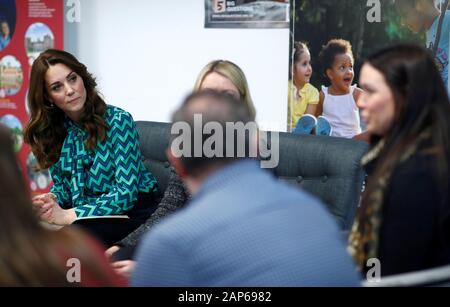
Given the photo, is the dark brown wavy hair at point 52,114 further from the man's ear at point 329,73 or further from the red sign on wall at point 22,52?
the red sign on wall at point 22,52

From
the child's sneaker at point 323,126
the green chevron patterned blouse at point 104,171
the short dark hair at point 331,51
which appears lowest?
the green chevron patterned blouse at point 104,171

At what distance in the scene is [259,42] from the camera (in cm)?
407

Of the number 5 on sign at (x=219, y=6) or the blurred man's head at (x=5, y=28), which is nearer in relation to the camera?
the number 5 on sign at (x=219, y=6)

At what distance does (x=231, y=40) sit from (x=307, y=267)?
2944 mm

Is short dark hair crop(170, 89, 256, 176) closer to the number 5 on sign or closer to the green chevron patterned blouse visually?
the green chevron patterned blouse

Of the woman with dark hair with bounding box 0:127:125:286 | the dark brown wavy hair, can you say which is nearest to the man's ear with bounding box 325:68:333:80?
the dark brown wavy hair

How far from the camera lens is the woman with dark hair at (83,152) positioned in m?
3.07

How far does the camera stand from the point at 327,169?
301 cm

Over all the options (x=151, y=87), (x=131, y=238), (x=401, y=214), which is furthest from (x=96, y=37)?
(x=401, y=214)

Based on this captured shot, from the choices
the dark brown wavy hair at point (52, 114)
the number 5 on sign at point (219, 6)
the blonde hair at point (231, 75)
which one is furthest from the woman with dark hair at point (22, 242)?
the number 5 on sign at point (219, 6)

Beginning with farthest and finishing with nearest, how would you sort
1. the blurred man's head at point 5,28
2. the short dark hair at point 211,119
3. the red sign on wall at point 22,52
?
1. the blurred man's head at point 5,28
2. the red sign on wall at point 22,52
3. the short dark hair at point 211,119

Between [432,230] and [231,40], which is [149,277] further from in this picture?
[231,40]

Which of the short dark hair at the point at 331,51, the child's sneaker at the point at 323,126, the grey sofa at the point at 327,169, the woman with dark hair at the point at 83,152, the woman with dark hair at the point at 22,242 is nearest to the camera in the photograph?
the woman with dark hair at the point at 22,242

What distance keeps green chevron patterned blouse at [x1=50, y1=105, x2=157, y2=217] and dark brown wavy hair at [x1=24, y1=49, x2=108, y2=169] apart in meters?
0.04
